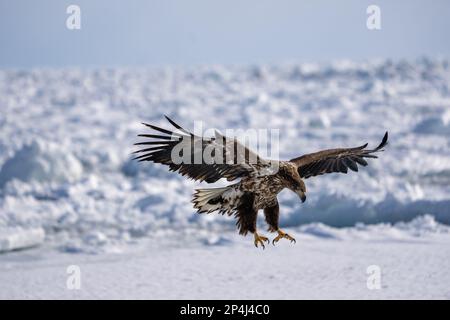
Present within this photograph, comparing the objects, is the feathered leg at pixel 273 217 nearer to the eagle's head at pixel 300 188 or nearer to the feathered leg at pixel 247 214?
the feathered leg at pixel 247 214

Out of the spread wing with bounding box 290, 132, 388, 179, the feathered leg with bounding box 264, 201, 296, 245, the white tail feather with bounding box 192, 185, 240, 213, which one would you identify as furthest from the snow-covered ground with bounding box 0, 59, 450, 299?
the white tail feather with bounding box 192, 185, 240, 213

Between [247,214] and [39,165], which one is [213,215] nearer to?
[39,165]

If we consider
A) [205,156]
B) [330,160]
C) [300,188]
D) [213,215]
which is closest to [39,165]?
[213,215]

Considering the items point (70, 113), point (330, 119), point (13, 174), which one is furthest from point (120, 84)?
point (13, 174)

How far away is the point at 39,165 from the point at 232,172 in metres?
6.92

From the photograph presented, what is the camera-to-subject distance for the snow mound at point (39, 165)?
10.2 m

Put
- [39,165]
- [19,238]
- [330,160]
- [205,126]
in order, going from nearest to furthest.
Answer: [330,160] < [19,238] < [39,165] < [205,126]

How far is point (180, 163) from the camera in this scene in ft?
13.5

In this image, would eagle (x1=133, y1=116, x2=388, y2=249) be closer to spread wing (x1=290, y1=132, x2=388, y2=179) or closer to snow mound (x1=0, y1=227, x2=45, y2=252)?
spread wing (x1=290, y1=132, x2=388, y2=179)

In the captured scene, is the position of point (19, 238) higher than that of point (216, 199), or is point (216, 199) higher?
point (216, 199)

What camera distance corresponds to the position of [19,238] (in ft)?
23.3

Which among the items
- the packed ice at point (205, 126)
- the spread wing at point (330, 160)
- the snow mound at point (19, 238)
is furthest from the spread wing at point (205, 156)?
the snow mound at point (19, 238)

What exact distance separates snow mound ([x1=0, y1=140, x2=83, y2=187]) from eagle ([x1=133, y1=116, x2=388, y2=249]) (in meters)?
6.41
